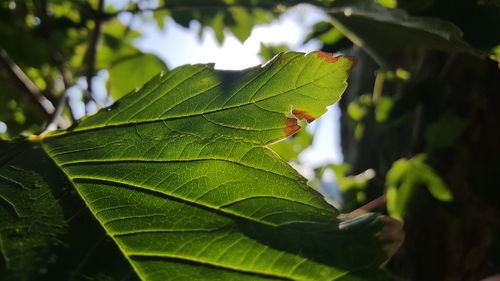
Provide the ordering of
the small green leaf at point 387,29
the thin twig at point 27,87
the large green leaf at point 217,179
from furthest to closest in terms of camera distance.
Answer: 1. the thin twig at point 27,87
2. the small green leaf at point 387,29
3. the large green leaf at point 217,179

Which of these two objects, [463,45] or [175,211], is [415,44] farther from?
[175,211]

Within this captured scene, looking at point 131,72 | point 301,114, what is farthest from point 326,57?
point 131,72

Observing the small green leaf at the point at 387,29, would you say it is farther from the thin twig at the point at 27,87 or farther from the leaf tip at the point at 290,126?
the thin twig at the point at 27,87

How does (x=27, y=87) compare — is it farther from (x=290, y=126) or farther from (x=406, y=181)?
(x=406, y=181)

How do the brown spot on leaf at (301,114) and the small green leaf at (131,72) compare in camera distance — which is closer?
the brown spot on leaf at (301,114)

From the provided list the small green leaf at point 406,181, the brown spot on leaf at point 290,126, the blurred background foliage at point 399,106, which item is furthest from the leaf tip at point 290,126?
the small green leaf at point 406,181

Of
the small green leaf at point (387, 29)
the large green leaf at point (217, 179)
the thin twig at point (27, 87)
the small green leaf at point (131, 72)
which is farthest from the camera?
the small green leaf at point (131, 72)

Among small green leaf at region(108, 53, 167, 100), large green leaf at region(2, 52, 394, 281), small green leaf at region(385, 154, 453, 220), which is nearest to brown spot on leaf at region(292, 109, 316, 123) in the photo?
large green leaf at region(2, 52, 394, 281)

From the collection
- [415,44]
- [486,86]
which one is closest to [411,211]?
[486,86]
